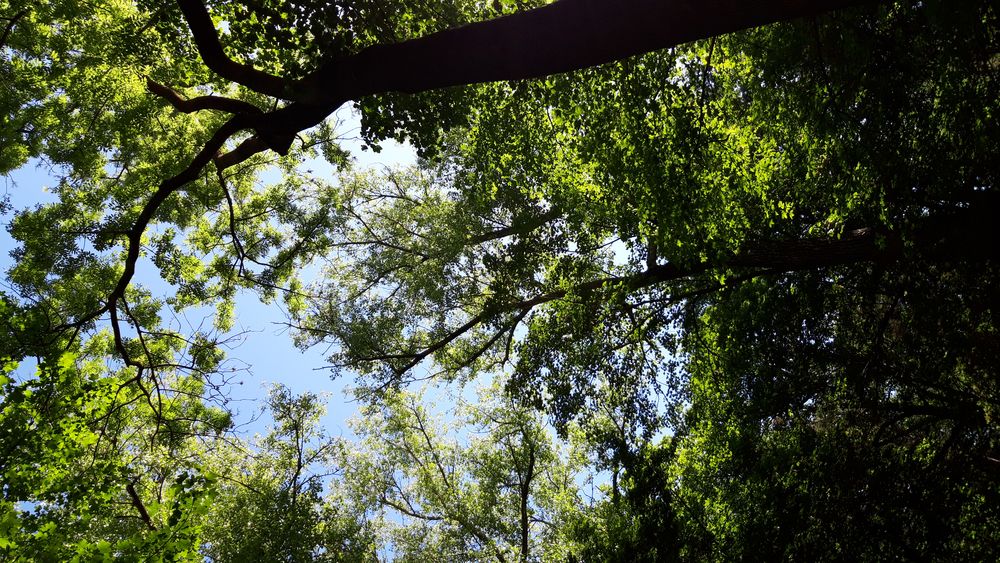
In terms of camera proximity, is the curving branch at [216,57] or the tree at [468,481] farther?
the tree at [468,481]

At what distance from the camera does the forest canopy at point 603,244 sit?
5797mm

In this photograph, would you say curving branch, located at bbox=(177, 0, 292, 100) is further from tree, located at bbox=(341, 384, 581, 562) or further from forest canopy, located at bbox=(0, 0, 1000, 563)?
tree, located at bbox=(341, 384, 581, 562)

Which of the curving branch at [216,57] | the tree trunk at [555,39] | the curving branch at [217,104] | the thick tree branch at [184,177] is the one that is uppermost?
the curving branch at [217,104]

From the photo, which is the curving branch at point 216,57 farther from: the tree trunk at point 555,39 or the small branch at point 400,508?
the small branch at point 400,508

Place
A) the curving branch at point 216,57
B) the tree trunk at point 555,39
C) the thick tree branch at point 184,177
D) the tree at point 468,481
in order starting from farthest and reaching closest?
the tree at point 468,481 → the thick tree branch at point 184,177 → the curving branch at point 216,57 → the tree trunk at point 555,39

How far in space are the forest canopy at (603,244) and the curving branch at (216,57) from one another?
3 cm

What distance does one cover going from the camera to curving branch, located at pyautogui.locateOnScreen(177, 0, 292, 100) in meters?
4.64

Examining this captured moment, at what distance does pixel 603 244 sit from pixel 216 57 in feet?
28.4

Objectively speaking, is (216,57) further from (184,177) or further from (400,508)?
(400,508)

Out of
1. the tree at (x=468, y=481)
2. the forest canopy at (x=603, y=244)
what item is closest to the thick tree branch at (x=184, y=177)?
the forest canopy at (x=603, y=244)

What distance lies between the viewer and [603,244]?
478 inches

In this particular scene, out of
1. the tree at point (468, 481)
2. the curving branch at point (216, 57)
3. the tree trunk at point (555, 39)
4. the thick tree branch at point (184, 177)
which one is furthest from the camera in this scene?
the tree at point (468, 481)

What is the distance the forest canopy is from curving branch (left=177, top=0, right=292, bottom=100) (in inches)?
1.0

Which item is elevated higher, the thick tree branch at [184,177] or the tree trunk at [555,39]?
the thick tree branch at [184,177]
